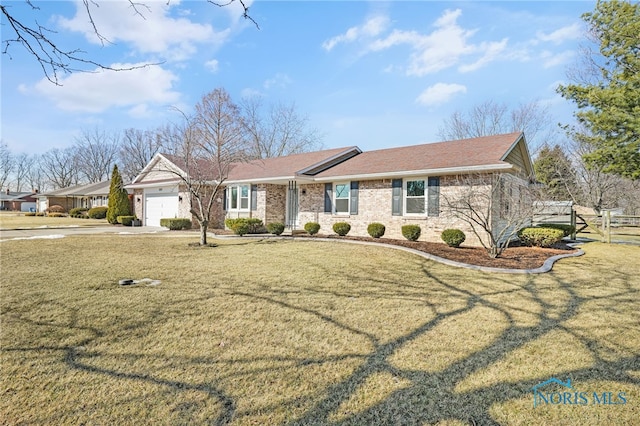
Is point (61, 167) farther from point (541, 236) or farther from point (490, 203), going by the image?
point (541, 236)

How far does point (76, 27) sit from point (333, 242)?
1047cm

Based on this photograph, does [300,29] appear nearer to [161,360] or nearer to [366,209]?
[161,360]

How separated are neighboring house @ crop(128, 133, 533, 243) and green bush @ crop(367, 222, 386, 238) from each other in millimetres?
540

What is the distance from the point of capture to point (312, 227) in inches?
610

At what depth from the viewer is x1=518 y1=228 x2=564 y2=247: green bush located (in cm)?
1203

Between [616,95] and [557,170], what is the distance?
39.8ft

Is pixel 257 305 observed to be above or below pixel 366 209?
below

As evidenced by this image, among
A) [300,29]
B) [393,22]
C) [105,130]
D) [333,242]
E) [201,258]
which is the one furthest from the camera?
[105,130]

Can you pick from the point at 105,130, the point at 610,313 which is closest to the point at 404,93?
the point at 610,313

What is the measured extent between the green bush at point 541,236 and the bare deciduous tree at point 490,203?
78cm

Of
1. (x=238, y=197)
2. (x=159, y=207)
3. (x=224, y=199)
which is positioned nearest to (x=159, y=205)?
(x=159, y=207)

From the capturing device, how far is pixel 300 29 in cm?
571

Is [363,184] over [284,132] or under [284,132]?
under

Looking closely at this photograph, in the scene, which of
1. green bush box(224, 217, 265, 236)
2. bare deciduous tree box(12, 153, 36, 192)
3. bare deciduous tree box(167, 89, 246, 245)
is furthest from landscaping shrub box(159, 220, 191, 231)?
bare deciduous tree box(12, 153, 36, 192)
